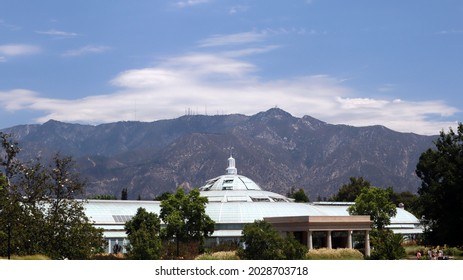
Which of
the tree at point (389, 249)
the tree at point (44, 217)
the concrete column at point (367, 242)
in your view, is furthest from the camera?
the concrete column at point (367, 242)

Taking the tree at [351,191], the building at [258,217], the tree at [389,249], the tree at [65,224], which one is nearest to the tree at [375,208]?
the building at [258,217]

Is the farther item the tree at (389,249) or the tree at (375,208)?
the tree at (375,208)

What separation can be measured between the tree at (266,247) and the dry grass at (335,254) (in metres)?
12.8

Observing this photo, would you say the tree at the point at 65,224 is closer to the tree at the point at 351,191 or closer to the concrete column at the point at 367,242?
the concrete column at the point at 367,242

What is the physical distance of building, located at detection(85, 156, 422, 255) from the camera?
85750 mm

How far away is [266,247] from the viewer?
203 ft

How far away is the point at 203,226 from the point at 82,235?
86.8 ft

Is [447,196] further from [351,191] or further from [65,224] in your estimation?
[351,191]

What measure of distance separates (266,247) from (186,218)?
25.5 metres

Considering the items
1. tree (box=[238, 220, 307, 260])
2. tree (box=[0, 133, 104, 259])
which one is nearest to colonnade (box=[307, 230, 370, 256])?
tree (box=[238, 220, 307, 260])

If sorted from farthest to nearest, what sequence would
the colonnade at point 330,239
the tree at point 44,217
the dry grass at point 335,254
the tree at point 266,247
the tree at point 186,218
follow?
the colonnade at point 330,239 → the tree at point 186,218 → the dry grass at point 335,254 → the tree at point 266,247 → the tree at point 44,217

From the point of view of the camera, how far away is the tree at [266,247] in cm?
6144

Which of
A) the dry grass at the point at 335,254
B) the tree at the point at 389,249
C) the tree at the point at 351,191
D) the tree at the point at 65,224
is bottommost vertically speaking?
the dry grass at the point at 335,254

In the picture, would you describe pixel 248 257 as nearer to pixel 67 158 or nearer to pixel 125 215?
pixel 67 158
